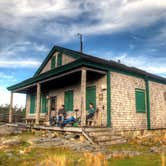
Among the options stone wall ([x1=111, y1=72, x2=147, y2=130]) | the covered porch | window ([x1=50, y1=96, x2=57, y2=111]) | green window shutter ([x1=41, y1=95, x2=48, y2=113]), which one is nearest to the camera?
the covered porch

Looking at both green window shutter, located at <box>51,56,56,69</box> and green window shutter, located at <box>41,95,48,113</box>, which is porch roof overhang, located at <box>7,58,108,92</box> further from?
green window shutter, located at <box>41,95,48,113</box>

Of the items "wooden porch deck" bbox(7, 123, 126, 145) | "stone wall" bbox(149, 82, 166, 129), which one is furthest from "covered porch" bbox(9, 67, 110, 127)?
"stone wall" bbox(149, 82, 166, 129)

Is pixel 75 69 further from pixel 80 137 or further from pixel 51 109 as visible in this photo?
pixel 51 109

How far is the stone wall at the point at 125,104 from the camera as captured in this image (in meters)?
12.0

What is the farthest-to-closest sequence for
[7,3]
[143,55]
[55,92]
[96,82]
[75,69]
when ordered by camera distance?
[143,55] → [55,92] → [96,82] → [75,69] → [7,3]

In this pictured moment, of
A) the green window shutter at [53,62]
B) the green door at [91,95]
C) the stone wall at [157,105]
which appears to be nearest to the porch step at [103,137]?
the green door at [91,95]

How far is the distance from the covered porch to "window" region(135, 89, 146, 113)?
2.84m

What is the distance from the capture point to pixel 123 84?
12.9 metres

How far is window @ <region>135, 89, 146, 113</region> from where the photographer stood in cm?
1358

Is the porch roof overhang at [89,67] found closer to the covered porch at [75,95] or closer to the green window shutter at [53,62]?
the covered porch at [75,95]

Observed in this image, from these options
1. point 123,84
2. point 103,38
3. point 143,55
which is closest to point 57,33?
point 103,38

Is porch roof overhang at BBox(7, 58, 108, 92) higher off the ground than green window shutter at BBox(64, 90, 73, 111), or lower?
higher

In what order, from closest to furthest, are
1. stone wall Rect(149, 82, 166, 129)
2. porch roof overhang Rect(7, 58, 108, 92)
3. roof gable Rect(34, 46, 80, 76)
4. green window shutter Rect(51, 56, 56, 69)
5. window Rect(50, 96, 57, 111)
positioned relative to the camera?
porch roof overhang Rect(7, 58, 108, 92) → roof gable Rect(34, 46, 80, 76) → stone wall Rect(149, 82, 166, 129) → window Rect(50, 96, 57, 111) → green window shutter Rect(51, 56, 56, 69)

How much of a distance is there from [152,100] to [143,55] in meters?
11.6
